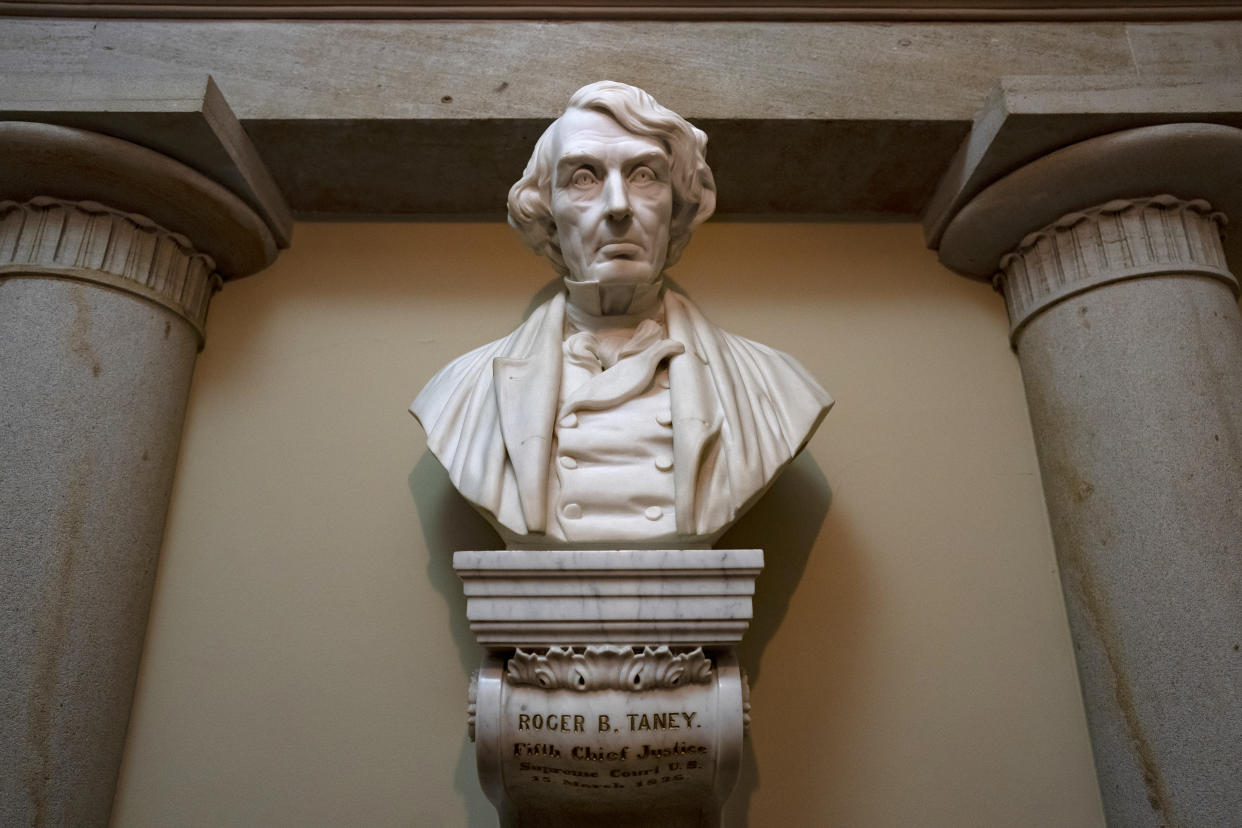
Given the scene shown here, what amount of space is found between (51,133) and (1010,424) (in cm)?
293

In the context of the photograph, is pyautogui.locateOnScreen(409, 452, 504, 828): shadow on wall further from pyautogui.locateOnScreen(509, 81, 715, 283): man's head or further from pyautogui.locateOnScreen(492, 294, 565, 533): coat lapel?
pyautogui.locateOnScreen(509, 81, 715, 283): man's head

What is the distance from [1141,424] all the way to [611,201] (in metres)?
1.57

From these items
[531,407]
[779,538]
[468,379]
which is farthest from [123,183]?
[779,538]

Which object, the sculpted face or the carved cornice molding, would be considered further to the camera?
the carved cornice molding

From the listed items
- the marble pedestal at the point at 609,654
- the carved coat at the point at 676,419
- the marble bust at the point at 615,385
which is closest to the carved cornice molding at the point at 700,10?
the marble bust at the point at 615,385

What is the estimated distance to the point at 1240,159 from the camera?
3191 mm

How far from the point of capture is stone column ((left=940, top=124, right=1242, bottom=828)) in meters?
2.74

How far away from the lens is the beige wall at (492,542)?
289 centimetres

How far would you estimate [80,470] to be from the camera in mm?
2953

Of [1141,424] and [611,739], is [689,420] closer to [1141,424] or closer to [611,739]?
[611,739]

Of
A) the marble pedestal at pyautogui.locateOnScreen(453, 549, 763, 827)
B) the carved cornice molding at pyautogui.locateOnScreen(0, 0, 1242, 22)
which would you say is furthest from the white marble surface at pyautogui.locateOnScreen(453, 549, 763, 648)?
the carved cornice molding at pyautogui.locateOnScreen(0, 0, 1242, 22)

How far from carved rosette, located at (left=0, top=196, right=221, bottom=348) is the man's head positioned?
1212mm

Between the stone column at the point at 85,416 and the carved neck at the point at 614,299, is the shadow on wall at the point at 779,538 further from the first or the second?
the stone column at the point at 85,416

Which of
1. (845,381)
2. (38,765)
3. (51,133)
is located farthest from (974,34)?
(38,765)
